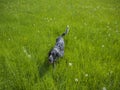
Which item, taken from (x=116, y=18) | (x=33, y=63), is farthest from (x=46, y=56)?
(x=116, y=18)

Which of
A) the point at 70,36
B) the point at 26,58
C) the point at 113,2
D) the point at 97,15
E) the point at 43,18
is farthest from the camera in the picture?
the point at 113,2

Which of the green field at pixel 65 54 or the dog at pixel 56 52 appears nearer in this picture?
the green field at pixel 65 54

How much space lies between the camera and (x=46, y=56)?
5.62 metres

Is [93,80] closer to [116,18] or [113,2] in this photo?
[116,18]

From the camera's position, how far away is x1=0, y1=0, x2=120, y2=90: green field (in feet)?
Result: 15.4

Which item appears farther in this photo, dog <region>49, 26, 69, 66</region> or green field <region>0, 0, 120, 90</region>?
dog <region>49, 26, 69, 66</region>

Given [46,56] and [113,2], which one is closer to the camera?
[46,56]

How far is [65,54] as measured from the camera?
5.74m

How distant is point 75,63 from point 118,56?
1474mm

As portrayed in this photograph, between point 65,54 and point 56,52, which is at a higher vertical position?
point 56,52

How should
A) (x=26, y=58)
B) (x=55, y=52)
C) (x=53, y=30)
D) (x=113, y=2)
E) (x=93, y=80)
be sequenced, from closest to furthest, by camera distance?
(x=93, y=80)
(x=55, y=52)
(x=26, y=58)
(x=53, y=30)
(x=113, y=2)

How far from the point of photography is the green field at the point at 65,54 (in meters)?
4.69

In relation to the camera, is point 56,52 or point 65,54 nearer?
point 56,52

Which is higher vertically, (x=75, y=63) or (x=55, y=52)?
(x=55, y=52)
